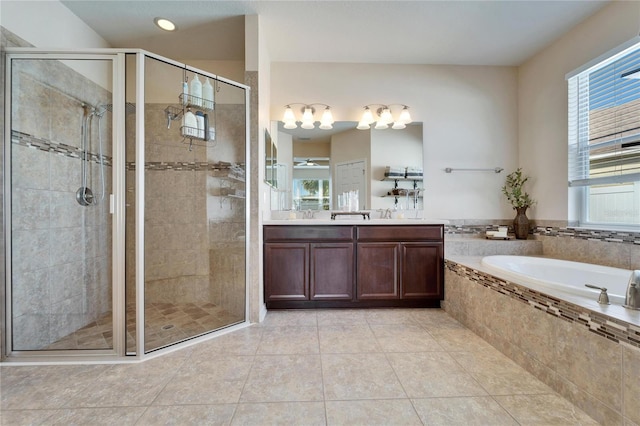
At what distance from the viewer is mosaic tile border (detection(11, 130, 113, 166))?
5.90 ft

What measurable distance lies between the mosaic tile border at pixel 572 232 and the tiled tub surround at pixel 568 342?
1122 millimetres

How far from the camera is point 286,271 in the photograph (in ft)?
8.23

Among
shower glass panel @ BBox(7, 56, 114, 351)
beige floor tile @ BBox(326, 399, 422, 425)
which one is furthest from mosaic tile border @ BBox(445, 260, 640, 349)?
shower glass panel @ BBox(7, 56, 114, 351)

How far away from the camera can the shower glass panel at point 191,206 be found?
200 cm

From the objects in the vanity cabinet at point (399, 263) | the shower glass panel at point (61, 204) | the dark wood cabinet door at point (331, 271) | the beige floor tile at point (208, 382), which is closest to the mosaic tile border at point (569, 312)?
the vanity cabinet at point (399, 263)

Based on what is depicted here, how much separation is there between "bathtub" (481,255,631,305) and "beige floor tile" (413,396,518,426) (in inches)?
28.0

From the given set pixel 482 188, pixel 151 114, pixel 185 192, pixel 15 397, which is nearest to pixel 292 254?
pixel 185 192

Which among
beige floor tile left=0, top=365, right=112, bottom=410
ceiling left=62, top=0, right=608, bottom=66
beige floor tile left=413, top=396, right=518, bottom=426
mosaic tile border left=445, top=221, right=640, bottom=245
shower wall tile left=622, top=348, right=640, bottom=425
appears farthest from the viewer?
ceiling left=62, top=0, right=608, bottom=66

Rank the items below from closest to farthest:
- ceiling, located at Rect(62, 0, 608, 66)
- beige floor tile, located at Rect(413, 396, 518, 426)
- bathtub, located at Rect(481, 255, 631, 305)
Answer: beige floor tile, located at Rect(413, 396, 518, 426)
bathtub, located at Rect(481, 255, 631, 305)
ceiling, located at Rect(62, 0, 608, 66)

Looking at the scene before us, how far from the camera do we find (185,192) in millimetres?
2631

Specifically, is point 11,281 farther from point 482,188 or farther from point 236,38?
point 482,188

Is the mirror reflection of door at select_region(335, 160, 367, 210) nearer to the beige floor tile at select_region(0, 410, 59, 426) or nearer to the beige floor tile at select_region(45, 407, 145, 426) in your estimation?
the beige floor tile at select_region(45, 407, 145, 426)

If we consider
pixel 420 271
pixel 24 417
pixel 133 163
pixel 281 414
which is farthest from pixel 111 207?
pixel 420 271

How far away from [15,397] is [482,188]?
4.07 metres
